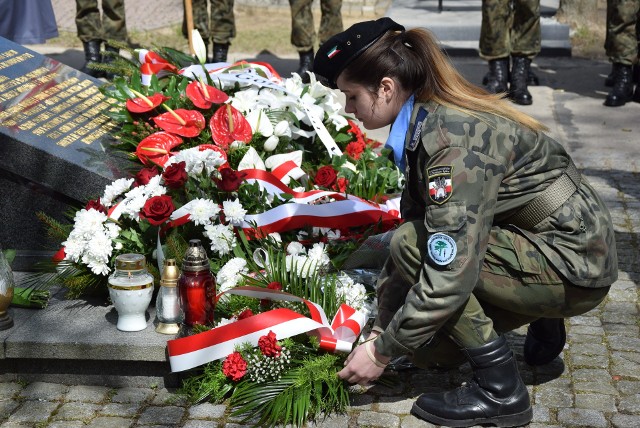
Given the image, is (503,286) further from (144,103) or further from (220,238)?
(144,103)

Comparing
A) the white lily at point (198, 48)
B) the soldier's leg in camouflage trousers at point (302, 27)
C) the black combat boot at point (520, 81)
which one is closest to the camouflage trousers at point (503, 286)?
the white lily at point (198, 48)

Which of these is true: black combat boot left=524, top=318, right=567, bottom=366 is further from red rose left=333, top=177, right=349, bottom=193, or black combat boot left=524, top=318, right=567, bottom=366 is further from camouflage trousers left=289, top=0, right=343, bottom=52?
camouflage trousers left=289, top=0, right=343, bottom=52

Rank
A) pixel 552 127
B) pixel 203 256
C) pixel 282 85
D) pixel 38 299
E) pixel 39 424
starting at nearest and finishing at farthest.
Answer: pixel 39 424
pixel 203 256
pixel 38 299
pixel 282 85
pixel 552 127

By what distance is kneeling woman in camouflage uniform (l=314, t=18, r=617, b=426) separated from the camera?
2.97 metres

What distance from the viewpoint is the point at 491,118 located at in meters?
3.05

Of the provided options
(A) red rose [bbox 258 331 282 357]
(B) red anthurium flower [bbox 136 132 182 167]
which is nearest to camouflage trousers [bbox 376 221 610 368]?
(A) red rose [bbox 258 331 282 357]

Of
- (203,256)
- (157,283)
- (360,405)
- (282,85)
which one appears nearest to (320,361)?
(360,405)

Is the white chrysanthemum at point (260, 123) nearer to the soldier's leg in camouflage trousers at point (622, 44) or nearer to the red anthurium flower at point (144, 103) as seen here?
the red anthurium flower at point (144, 103)

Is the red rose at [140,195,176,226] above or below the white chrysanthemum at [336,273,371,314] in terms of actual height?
above

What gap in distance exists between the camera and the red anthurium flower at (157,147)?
14.5 feet

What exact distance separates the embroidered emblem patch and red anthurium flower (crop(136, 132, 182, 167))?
5.87ft

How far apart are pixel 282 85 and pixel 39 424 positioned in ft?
8.23

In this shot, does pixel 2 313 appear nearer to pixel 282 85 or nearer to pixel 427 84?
pixel 427 84

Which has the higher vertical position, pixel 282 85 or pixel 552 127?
pixel 282 85
